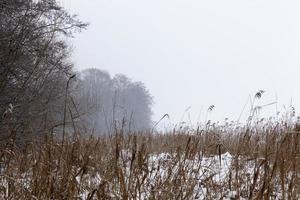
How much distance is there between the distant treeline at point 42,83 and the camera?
3475 mm

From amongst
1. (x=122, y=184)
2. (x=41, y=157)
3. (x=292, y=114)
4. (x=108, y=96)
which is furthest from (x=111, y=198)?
(x=108, y=96)

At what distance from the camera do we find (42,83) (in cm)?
471

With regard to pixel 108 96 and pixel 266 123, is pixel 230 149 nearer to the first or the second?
pixel 266 123

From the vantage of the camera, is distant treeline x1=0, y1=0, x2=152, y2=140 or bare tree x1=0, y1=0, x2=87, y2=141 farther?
bare tree x1=0, y1=0, x2=87, y2=141

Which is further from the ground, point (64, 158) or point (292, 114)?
point (292, 114)

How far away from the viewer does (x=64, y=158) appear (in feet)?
9.32

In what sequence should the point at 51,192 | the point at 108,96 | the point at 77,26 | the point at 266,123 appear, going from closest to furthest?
the point at 51,192, the point at 266,123, the point at 77,26, the point at 108,96

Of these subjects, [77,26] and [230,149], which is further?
[77,26]

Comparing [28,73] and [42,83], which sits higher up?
[28,73]

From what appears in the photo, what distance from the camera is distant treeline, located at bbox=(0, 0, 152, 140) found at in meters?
3.47

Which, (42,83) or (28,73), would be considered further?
(28,73)

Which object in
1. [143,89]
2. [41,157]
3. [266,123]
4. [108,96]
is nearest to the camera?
[41,157]

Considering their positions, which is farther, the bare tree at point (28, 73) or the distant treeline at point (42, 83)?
the bare tree at point (28, 73)

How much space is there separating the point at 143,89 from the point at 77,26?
4946 centimetres
